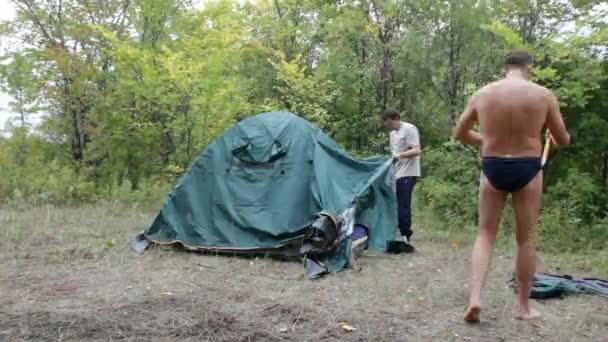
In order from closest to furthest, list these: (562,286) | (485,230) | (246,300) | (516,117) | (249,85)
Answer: (516,117) < (485,230) < (246,300) < (562,286) < (249,85)

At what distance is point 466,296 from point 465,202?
474 centimetres

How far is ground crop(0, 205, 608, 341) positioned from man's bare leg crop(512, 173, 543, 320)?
330 millimetres

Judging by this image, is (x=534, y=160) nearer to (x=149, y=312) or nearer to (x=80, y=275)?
(x=149, y=312)

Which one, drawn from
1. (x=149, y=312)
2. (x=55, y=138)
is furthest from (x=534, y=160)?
(x=55, y=138)

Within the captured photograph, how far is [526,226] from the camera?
3.46 meters

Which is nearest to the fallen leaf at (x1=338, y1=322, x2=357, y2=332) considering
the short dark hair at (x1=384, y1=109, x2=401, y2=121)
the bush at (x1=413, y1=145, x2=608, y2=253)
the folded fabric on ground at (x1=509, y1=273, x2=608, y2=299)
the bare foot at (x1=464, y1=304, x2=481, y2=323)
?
the bare foot at (x1=464, y1=304, x2=481, y2=323)

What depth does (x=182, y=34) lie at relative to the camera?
35.8ft

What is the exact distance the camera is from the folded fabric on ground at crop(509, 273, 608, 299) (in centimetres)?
419

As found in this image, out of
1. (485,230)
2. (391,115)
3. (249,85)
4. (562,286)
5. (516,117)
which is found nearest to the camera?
(516,117)

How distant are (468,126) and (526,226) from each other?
0.76m

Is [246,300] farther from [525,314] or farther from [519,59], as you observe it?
[519,59]

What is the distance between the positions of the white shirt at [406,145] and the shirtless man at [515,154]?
7.99 feet

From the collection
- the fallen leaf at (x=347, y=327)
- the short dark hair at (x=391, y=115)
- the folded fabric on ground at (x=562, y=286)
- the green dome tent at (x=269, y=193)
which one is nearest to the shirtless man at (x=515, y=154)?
the folded fabric on ground at (x=562, y=286)

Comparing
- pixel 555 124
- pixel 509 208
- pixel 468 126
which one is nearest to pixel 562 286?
pixel 555 124
